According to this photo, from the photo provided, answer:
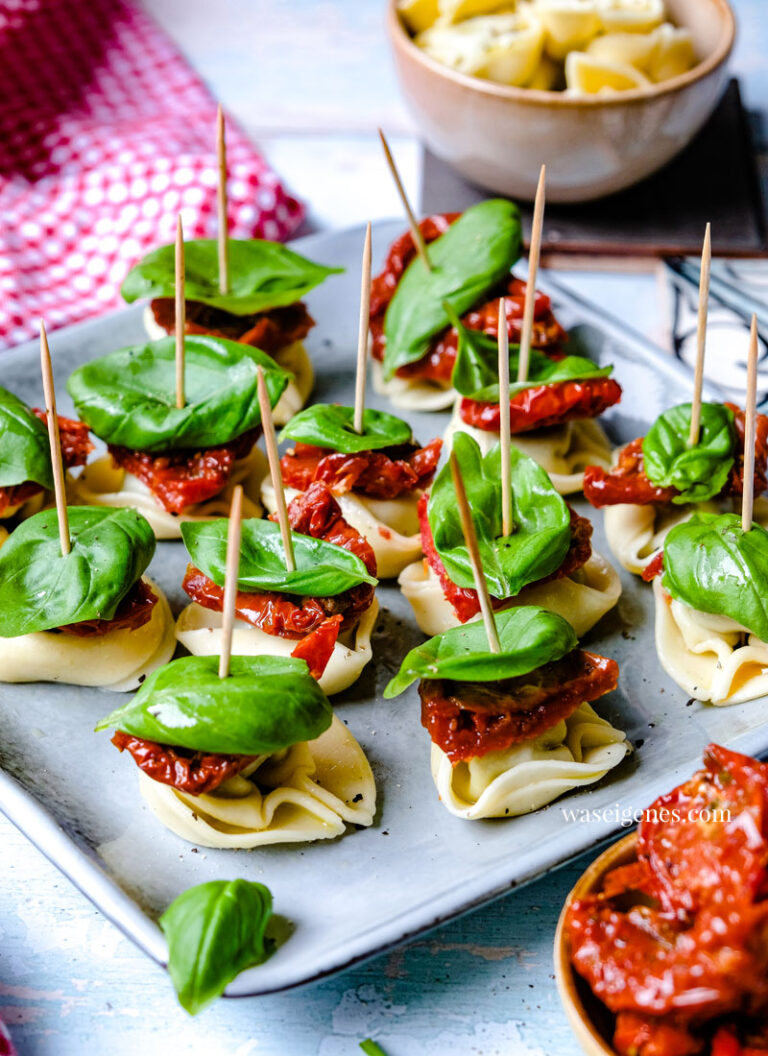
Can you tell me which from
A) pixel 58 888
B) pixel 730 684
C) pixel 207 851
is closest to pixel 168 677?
pixel 207 851

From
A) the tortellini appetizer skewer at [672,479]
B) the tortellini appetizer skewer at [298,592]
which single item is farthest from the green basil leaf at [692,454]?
the tortellini appetizer skewer at [298,592]

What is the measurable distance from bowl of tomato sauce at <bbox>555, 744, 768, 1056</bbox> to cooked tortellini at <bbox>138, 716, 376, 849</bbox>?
0.63 metres

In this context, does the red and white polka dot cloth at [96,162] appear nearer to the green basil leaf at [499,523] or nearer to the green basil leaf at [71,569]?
the green basil leaf at [71,569]

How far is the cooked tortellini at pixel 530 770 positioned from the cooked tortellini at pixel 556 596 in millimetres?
361

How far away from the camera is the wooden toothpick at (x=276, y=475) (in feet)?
8.85

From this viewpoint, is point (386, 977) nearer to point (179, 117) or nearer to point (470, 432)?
point (470, 432)

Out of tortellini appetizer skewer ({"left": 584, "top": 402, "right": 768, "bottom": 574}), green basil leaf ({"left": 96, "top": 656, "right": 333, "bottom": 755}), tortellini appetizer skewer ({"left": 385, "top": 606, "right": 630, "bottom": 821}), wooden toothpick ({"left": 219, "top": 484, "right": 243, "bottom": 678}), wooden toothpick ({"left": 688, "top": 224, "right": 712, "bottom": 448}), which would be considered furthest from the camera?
tortellini appetizer skewer ({"left": 584, "top": 402, "right": 768, "bottom": 574})

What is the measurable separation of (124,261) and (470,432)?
6.03ft

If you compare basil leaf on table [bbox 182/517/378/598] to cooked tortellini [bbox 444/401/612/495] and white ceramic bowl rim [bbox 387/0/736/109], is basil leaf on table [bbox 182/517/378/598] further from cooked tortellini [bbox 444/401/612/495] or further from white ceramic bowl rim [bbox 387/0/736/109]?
white ceramic bowl rim [bbox 387/0/736/109]

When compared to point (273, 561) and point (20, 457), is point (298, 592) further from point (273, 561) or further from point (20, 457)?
point (20, 457)

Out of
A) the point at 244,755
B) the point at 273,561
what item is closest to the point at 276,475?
the point at 273,561

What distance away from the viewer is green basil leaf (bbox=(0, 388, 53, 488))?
10.1 ft

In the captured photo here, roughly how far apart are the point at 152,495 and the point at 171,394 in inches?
12.1

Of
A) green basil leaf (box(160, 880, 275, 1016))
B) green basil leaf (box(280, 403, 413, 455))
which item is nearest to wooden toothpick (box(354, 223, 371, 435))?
green basil leaf (box(280, 403, 413, 455))
